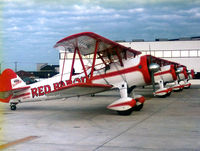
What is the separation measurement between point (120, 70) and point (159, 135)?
4.39 m

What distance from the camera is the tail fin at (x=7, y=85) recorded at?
12.7 meters

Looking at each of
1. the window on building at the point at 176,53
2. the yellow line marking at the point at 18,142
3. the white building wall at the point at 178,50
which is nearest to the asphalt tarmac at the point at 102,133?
the yellow line marking at the point at 18,142

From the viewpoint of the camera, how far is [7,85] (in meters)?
12.8

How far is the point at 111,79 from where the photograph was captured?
11.0m

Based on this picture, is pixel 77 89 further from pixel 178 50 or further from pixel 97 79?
pixel 178 50

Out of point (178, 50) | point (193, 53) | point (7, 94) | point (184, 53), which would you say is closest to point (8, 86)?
point (7, 94)

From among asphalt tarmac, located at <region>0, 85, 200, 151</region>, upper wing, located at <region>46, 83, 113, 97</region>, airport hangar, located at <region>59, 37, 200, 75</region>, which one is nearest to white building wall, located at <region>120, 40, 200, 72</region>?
airport hangar, located at <region>59, 37, 200, 75</region>

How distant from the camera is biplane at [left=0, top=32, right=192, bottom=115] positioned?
9805 mm

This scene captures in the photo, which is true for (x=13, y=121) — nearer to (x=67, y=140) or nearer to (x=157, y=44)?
(x=67, y=140)

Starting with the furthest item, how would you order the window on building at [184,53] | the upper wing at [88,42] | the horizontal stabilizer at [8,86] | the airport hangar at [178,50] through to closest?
the window on building at [184,53] < the airport hangar at [178,50] < the horizontal stabilizer at [8,86] < the upper wing at [88,42]

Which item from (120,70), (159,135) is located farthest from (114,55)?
(159,135)

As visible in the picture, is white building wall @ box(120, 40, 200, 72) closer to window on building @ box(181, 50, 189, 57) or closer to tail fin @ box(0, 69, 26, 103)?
window on building @ box(181, 50, 189, 57)

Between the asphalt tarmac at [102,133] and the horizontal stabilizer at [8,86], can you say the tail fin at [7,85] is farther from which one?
the asphalt tarmac at [102,133]

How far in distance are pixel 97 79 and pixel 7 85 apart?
441cm
